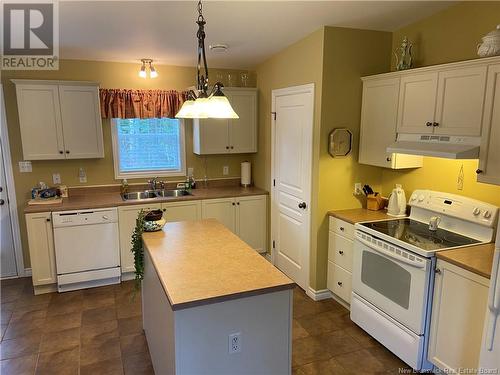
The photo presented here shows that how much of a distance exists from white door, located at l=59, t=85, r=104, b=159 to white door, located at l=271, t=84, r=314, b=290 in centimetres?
198

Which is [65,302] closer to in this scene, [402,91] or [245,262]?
[245,262]

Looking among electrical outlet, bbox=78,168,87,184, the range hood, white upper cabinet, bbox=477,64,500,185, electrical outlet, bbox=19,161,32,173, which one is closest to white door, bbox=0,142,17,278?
electrical outlet, bbox=19,161,32,173

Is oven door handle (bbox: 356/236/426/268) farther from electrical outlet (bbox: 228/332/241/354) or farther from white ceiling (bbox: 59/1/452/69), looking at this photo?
white ceiling (bbox: 59/1/452/69)

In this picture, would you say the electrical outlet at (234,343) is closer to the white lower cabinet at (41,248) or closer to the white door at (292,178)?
the white door at (292,178)

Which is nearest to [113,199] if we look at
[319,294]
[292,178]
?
[292,178]

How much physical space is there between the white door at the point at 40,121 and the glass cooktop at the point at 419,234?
3243mm

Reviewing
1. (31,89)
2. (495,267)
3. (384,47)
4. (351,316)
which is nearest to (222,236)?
(351,316)

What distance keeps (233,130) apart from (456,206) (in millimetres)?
2633

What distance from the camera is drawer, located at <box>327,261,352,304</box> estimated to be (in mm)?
3264

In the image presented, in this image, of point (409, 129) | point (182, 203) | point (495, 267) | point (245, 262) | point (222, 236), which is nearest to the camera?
point (495, 267)

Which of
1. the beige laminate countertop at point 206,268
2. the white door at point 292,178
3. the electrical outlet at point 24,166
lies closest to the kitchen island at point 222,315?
the beige laminate countertop at point 206,268

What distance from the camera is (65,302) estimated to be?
355cm

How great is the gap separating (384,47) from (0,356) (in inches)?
164

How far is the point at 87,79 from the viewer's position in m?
4.05
